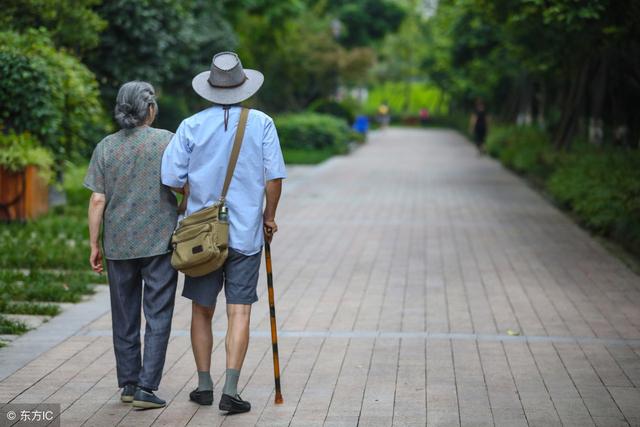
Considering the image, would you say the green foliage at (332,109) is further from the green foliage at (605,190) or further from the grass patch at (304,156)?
the green foliage at (605,190)

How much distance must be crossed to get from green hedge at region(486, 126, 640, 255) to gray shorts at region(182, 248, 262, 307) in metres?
6.98

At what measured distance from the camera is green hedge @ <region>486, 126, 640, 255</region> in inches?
488

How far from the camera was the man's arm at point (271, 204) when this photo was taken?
5398mm

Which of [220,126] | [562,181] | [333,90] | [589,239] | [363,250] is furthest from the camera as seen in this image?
[333,90]

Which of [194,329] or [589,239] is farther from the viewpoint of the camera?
[589,239]

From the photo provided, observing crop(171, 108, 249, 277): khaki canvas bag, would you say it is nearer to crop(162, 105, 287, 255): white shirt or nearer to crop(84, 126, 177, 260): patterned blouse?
crop(162, 105, 287, 255): white shirt

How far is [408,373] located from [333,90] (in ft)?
142

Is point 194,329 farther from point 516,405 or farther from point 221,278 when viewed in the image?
point 516,405

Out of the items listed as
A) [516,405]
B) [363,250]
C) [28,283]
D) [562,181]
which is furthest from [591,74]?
[516,405]

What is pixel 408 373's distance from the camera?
6.31 metres

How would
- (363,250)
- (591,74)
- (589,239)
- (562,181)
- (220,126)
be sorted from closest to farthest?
1. (220,126)
2. (363,250)
3. (589,239)
4. (562,181)
5. (591,74)

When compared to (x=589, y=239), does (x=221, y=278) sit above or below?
above

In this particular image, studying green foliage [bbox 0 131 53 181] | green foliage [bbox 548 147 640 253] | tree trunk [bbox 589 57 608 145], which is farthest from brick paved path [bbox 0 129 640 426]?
tree trunk [bbox 589 57 608 145]

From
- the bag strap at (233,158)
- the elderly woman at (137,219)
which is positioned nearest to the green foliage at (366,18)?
the elderly woman at (137,219)
